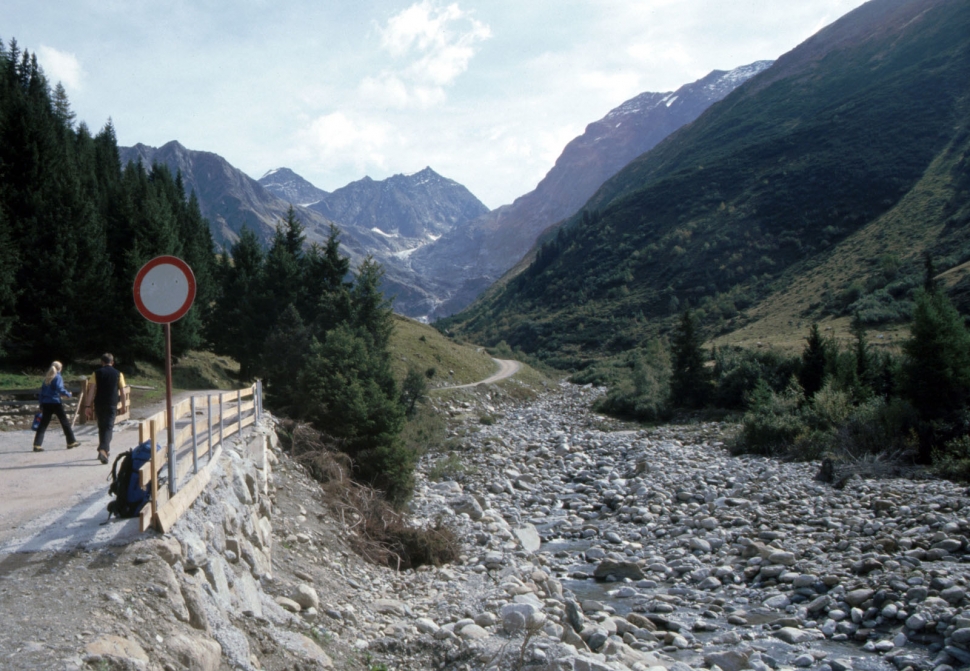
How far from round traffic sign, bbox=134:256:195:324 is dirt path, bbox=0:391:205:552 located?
2244 millimetres

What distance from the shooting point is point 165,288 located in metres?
6.73

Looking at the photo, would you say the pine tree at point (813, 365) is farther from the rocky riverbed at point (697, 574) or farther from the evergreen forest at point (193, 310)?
the evergreen forest at point (193, 310)

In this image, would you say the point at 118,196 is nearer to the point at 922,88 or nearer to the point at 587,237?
the point at 587,237

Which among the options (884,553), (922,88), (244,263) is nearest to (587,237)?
(922,88)

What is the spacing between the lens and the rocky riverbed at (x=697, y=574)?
9531 millimetres

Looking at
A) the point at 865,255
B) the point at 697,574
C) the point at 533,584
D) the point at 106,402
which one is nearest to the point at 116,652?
the point at 106,402

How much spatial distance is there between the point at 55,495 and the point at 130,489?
2526mm

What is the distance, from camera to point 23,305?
80.8ft

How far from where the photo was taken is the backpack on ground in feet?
21.8

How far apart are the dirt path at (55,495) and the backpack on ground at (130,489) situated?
0.14 metres

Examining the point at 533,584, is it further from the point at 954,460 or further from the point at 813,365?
the point at 813,365

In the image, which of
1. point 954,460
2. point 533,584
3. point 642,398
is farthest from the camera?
point 642,398

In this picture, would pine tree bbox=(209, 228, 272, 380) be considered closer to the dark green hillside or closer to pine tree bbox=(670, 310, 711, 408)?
pine tree bbox=(670, 310, 711, 408)

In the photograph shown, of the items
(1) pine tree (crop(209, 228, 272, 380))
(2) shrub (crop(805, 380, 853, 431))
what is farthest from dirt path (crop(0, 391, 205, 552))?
(2) shrub (crop(805, 380, 853, 431))
